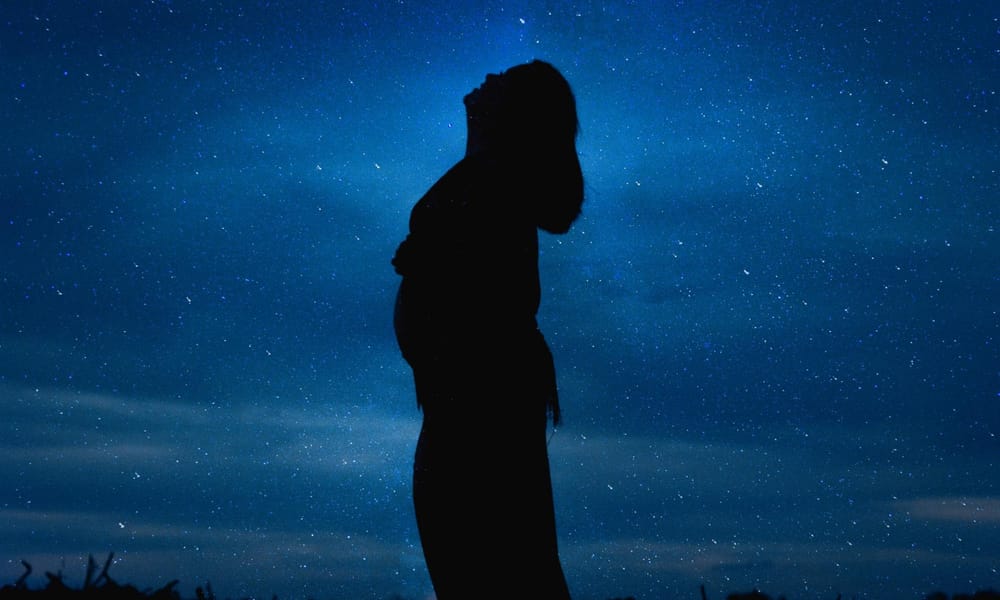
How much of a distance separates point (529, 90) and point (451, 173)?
0.50 metres

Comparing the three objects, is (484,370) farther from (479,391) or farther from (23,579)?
(23,579)

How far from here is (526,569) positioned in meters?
3.39

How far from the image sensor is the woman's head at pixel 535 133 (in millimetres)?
3877

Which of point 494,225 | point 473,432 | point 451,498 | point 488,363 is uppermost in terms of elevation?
point 494,225

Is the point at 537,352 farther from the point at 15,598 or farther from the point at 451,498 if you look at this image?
the point at 15,598

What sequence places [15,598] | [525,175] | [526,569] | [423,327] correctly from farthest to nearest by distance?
[15,598] → [525,175] → [423,327] → [526,569]

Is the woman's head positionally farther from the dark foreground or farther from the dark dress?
the dark foreground

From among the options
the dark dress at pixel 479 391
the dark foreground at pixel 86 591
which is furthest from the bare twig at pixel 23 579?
the dark dress at pixel 479 391

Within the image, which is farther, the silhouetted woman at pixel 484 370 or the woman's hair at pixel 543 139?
the woman's hair at pixel 543 139

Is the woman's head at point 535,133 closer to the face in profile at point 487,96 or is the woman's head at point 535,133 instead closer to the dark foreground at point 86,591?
the face in profile at point 487,96

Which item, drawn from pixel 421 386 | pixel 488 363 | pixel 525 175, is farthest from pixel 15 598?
pixel 525 175

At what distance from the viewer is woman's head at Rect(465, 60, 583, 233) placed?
388 centimetres

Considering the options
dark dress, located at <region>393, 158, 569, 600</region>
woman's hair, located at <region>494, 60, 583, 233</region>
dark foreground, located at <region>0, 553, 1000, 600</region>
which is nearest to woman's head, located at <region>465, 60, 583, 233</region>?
woman's hair, located at <region>494, 60, 583, 233</region>

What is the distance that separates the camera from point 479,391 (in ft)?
11.4
